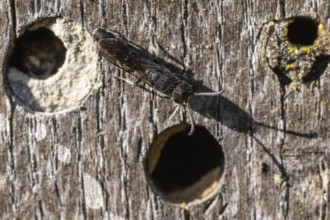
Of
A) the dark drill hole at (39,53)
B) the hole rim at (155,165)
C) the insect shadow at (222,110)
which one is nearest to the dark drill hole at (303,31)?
the insect shadow at (222,110)

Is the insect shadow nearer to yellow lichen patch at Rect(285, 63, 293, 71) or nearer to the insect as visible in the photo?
the insect

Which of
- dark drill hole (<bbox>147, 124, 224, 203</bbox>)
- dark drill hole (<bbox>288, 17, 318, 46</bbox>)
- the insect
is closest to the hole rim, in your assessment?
dark drill hole (<bbox>147, 124, 224, 203</bbox>)

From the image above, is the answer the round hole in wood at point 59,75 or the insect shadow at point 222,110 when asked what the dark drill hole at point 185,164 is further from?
the round hole in wood at point 59,75

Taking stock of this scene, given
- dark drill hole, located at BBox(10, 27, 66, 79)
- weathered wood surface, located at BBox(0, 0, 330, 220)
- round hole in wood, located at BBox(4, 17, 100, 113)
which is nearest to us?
weathered wood surface, located at BBox(0, 0, 330, 220)

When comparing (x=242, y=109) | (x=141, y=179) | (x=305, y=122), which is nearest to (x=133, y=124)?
(x=141, y=179)

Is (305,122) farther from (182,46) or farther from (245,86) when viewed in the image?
(182,46)
